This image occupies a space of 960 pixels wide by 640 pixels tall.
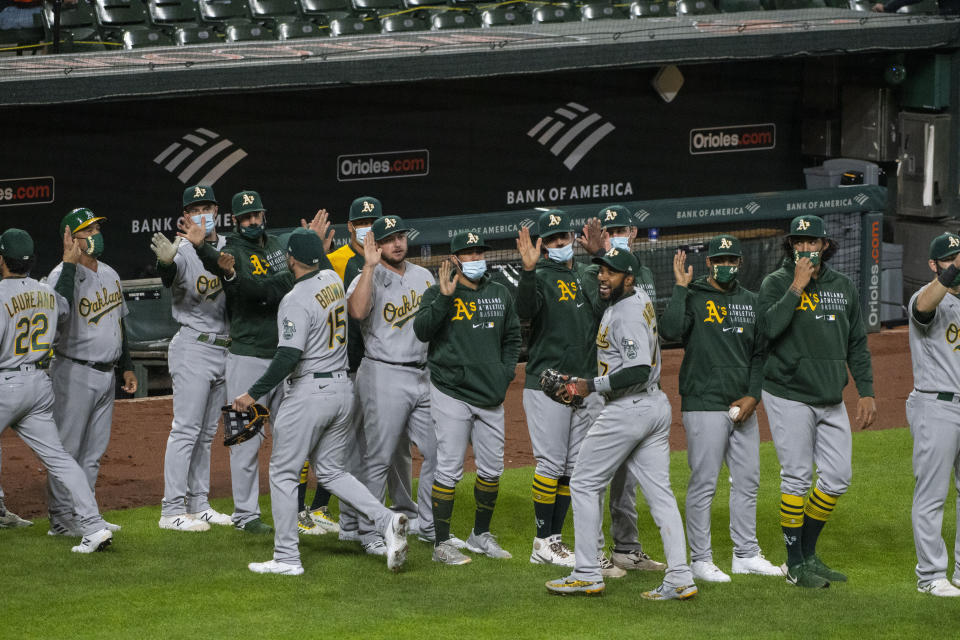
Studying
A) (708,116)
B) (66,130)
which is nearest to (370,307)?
(66,130)

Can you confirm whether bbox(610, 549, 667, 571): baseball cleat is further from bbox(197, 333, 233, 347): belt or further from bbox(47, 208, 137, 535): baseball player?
bbox(47, 208, 137, 535): baseball player

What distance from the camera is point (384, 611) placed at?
6512 mm

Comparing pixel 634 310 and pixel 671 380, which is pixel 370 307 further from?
pixel 671 380

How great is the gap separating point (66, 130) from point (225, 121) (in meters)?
1.45

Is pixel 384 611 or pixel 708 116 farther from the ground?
pixel 708 116

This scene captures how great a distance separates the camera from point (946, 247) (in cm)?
680

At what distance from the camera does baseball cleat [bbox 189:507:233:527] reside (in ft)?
26.5

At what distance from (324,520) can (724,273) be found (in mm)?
2618

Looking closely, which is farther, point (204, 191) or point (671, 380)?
point (671, 380)

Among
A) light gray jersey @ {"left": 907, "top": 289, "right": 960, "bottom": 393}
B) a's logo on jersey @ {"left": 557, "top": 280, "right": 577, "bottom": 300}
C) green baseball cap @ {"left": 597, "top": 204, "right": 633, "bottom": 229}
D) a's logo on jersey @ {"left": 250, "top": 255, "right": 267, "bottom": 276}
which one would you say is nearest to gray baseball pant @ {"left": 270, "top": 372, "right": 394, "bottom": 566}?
a's logo on jersey @ {"left": 250, "top": 255, "right": 267, "bottom": 276}

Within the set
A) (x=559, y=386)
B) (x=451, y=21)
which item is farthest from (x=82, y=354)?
(x=451, y=21)

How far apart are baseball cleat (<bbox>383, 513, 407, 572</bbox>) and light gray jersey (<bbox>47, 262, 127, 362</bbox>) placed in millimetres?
1964

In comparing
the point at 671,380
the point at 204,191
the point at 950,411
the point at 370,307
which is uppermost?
the point at 204,191

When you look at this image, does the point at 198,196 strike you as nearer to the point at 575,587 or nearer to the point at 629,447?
the point at 629,447
